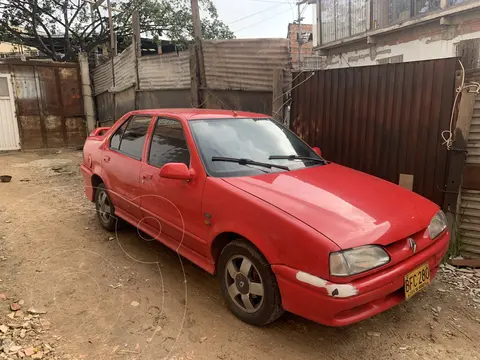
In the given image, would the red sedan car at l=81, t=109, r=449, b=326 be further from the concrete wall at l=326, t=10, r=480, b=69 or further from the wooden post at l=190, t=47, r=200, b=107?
the concrete wall at l=326, t=10, r=480, b=69

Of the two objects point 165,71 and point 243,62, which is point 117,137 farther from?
point 165,71

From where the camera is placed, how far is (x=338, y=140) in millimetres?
5039

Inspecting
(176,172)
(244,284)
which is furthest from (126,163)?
(244,284)

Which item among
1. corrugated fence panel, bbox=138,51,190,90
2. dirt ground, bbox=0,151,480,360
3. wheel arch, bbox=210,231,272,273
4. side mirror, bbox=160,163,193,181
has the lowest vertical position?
dirt ground, bbox=0,151,480,360

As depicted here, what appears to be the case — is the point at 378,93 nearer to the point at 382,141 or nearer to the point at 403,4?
the point at 382,141

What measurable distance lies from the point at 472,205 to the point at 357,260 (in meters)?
2.35

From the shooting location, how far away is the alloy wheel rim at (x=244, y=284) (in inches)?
105

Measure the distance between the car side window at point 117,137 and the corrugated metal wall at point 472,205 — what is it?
12.3ft

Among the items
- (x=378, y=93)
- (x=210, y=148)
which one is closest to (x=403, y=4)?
(x=378, y=93)

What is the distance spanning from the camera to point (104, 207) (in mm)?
4680

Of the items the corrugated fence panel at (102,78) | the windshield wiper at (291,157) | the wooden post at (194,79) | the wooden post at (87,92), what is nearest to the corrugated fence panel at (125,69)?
the corrugated fence panel at (102,78)

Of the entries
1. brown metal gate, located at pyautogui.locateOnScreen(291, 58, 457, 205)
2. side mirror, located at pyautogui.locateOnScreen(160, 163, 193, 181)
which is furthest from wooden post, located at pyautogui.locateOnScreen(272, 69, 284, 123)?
side mirror, located at pyautogui.locateOnScreen(160, 163, 193, 181)

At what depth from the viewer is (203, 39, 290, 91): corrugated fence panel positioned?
6.30 meters

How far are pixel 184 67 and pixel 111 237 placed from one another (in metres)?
4.27
